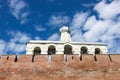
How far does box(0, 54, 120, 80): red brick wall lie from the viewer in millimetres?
14680

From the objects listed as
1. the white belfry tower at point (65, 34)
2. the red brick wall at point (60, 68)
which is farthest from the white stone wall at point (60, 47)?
the red brick wall at point (60, 68)

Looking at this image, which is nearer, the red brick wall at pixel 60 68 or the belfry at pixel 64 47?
the red brick wall at pixel 60 68

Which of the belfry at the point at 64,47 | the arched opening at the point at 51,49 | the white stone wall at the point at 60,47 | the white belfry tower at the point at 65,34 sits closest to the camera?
the white stone wall at the point at 60,47

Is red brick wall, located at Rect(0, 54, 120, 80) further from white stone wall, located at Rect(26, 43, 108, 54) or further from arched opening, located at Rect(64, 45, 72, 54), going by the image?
arched opening, located at Rect(64, 45, 72, 54)

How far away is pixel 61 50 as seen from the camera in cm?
4088

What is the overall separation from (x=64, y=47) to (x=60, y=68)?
2621 cm

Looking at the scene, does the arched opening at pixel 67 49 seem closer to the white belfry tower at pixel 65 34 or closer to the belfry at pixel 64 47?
the belfry at pixel 64 47

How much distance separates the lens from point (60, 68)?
49.1ft

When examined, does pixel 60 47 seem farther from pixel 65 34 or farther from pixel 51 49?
pixel 65 34

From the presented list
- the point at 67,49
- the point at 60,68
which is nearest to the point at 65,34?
the point at 67,49

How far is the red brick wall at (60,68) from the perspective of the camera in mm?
14680

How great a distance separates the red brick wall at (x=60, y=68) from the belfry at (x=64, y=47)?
24.9m

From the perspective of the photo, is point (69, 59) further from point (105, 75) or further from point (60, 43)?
point (60, 43)

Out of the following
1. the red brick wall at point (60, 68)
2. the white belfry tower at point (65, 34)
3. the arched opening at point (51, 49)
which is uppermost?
the white belfry tower at point (65, 34)
